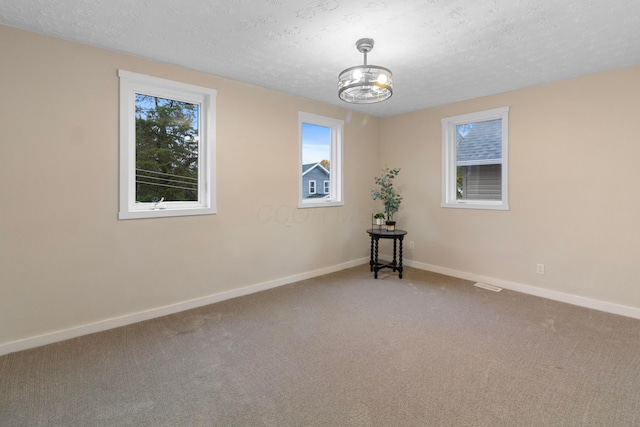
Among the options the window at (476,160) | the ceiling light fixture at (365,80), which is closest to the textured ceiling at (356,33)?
the ceiling light fixture at (365,80)

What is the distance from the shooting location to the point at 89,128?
278 cm

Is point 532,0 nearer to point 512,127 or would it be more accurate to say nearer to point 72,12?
point 512,127

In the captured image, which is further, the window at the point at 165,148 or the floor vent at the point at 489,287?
the floor vent at the point at 489,287

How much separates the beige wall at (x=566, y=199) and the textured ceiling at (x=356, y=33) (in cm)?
33

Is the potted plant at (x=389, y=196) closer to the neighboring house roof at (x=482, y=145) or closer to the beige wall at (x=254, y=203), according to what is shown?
the beige wall at (x=254, y=203)

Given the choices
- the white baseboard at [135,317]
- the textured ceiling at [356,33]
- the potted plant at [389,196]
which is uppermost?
the textured ceiling at [356,33]

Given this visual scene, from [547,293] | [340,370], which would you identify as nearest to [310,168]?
[340,370]

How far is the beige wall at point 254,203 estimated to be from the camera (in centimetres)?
257

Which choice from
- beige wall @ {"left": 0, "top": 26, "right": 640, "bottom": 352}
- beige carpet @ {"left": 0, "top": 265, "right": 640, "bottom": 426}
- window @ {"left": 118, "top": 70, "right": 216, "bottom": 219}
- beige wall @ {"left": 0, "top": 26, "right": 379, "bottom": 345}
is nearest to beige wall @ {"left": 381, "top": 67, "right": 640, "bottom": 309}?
beige wall @ {"left": 0, "top": 26, "right": 640, "bottom": 352}

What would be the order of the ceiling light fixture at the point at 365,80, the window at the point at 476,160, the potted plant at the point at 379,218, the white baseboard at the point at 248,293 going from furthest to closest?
the potted plant at the point at 379,218 < the window at the point at 476,160 < the white baseboard at the point at 248,293 < the ceiling light fixture at the point at 365,80

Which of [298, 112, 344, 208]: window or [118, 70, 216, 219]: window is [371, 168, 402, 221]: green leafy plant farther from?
[118, 70, 216, 219]: window

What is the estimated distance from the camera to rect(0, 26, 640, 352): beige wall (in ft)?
8.42

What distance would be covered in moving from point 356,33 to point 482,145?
2721 millimetres

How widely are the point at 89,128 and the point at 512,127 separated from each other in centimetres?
451
